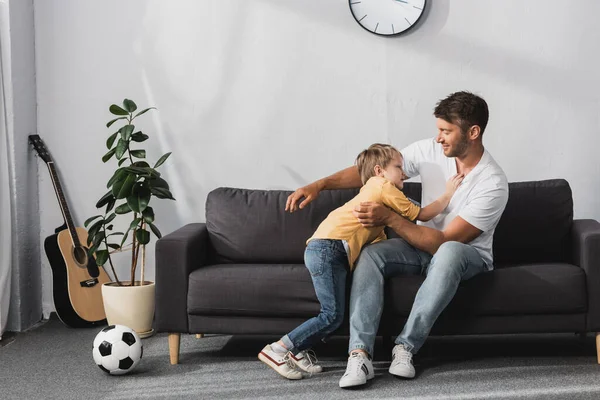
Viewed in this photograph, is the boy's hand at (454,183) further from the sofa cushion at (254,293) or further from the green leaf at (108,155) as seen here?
the green leaf at (108,155)

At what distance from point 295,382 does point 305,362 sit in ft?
0.33

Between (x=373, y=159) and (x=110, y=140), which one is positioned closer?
(x=373, y=159)

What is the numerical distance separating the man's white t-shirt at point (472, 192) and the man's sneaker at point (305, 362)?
718 mm

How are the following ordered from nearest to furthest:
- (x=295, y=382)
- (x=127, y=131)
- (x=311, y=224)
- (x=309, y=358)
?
(x=295, y=382) → (x=309, y=358) → (x=311, y=224) → (x=127, y=131)

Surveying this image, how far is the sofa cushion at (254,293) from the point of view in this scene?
2.87m

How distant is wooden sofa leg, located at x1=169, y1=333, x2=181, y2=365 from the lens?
118 inches

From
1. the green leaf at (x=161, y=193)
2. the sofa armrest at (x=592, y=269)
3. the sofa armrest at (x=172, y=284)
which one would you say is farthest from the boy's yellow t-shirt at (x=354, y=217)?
the green leaf at (x=161, y=193)

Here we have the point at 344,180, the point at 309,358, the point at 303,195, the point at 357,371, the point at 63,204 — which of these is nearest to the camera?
the point at 357,371

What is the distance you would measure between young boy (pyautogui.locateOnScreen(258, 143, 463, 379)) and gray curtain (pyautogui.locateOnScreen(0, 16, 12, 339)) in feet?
4.93

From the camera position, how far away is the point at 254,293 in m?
2.89

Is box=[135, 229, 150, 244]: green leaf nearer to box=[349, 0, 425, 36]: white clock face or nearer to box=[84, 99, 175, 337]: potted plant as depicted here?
box=[84, 99, 175, 337]: potted plant

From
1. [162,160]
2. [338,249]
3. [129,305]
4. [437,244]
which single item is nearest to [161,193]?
[162,160]

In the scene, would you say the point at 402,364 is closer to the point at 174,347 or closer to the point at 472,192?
the point at 472,192

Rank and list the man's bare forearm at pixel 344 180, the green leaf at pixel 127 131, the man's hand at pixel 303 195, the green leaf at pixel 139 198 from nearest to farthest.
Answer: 1. the man's hand at pixel 303 195
2. the man's bare forearm at pixel 344 180
3. the green leaf at pixel 139 198
4. the green leaf at pixel 127 131
